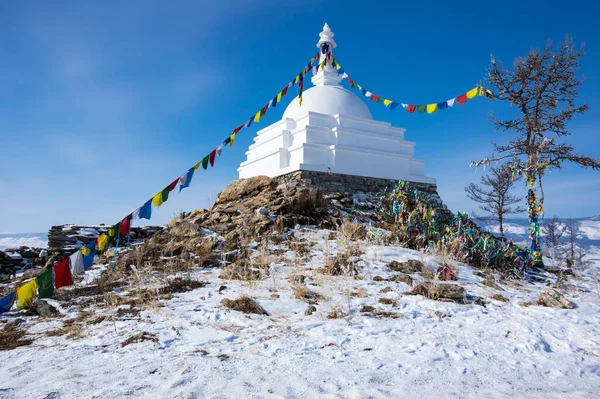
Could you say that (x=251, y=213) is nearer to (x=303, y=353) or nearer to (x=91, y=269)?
(x=91, y=269)

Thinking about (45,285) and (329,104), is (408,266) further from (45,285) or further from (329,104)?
(329,104)

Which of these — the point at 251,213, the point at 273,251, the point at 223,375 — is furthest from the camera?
the point at 251,213

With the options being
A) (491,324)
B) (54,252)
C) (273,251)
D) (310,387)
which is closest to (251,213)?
(273,251)

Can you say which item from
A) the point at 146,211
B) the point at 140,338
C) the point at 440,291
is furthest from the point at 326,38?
the point at 140,338

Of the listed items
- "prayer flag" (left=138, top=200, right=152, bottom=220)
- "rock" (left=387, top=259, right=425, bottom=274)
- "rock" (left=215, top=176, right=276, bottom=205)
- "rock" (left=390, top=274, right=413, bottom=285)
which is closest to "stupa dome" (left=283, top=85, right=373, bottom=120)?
"rock" (left=215, top=176, right=276, bottom=205)

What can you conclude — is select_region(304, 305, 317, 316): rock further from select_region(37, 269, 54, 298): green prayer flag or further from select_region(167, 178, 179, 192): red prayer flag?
select_region(167, 178, 179, 192): red prayer flag

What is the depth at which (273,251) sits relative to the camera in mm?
7805

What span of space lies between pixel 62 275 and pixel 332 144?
37.3 feet

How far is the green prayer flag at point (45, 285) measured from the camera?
5.21 meters

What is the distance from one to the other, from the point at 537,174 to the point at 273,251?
22.0ft

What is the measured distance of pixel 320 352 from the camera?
342cm

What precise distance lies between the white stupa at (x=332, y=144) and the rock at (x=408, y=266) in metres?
7.53

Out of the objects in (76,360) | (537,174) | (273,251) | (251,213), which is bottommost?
(76,360)

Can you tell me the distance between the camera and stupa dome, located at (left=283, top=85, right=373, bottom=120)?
16922 millimetres
